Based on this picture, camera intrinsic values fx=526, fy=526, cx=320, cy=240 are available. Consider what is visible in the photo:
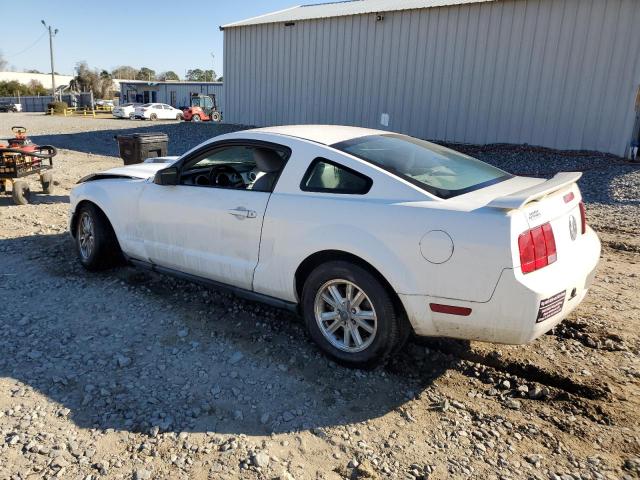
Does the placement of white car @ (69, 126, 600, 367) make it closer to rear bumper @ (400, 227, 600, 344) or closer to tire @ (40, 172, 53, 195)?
rear bumper @ (400, 227, 600, 344)

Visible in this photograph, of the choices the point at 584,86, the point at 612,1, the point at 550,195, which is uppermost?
the point at 612,1

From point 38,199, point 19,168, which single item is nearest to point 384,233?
point 19,168

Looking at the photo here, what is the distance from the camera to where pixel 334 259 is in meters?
3.57

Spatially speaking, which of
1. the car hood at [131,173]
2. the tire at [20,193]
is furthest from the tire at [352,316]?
the tire at [20,193]

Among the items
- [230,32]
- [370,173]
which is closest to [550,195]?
[370,173]

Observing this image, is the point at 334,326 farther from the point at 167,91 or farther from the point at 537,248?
the point at 167,91

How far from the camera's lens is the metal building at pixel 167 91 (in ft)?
178

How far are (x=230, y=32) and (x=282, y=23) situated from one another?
11.3 feet

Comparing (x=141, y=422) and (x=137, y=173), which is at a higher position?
→ (x=137, y=173)

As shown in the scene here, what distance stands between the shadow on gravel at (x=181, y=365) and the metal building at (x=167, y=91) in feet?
167

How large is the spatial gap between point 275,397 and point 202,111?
134 feet

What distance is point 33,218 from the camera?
780 cm

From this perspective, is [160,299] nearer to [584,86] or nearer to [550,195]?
[550,195]

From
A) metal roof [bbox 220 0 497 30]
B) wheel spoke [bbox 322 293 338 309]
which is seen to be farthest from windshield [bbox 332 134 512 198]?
metal roof [bbox 220 0 497 30]
